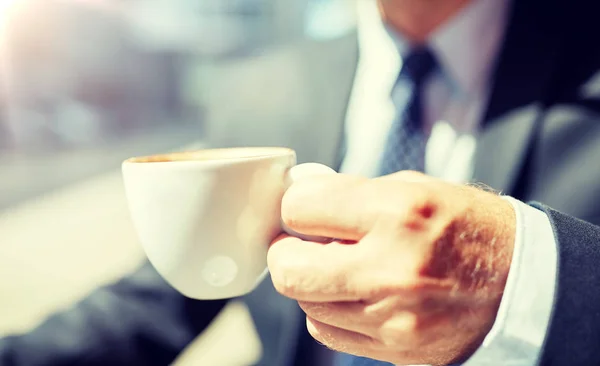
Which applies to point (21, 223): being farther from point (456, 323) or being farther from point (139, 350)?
point (456, 323)

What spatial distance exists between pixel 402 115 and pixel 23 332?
62 cm

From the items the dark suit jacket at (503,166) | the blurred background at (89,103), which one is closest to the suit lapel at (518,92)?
the dark suit jacket at (503,166)

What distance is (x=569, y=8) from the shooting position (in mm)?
664

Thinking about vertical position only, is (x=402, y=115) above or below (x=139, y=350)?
above

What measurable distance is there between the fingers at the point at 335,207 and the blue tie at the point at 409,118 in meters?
0.44

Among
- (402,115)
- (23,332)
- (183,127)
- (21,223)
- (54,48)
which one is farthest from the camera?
(183,127)

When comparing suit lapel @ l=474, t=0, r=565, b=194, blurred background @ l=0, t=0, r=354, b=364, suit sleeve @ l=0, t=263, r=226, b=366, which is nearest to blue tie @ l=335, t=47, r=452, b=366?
suit lapel @ l=474, t=0, r=565, b=194

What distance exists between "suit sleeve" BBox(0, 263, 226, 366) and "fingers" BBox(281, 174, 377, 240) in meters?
0.51

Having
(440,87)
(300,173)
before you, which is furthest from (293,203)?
(440,87)

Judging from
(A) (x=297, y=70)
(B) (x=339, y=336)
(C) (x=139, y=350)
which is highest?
(A) (x=297, y=70)

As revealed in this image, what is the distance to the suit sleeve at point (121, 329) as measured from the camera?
0.61 metres

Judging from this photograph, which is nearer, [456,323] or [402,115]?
[456,323]

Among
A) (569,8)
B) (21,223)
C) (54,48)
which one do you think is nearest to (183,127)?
(54,48)

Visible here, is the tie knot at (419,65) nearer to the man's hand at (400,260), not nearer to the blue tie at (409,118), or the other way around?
the blue tie at (409,118)
